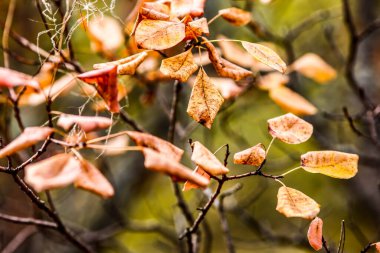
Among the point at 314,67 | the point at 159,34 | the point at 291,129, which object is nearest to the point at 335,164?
the point at 291,129

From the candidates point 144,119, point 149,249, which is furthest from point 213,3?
point 149,249

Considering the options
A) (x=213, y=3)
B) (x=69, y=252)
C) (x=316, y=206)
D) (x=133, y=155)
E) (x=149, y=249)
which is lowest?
(x=149, y=249)

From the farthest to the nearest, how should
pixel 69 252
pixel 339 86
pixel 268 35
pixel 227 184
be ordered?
pixel 227 184 < pixel 339 86 < pixel 69 252 < pixel 268 35

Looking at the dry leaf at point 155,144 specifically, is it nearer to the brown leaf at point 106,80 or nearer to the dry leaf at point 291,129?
the brown leaf at point 106,80

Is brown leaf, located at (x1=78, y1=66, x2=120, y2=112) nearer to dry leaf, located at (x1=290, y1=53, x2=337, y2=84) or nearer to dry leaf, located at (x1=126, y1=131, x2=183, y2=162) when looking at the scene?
dry leaf, located at (x1=126, y1=131, x2=183, y2=162)

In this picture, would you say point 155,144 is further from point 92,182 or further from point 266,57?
point 266,57

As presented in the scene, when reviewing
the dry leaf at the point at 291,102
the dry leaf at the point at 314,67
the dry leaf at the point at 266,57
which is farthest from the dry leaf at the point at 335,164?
the dry leaf at the point at 314,67

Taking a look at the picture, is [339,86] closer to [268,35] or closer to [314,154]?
[268,35]
